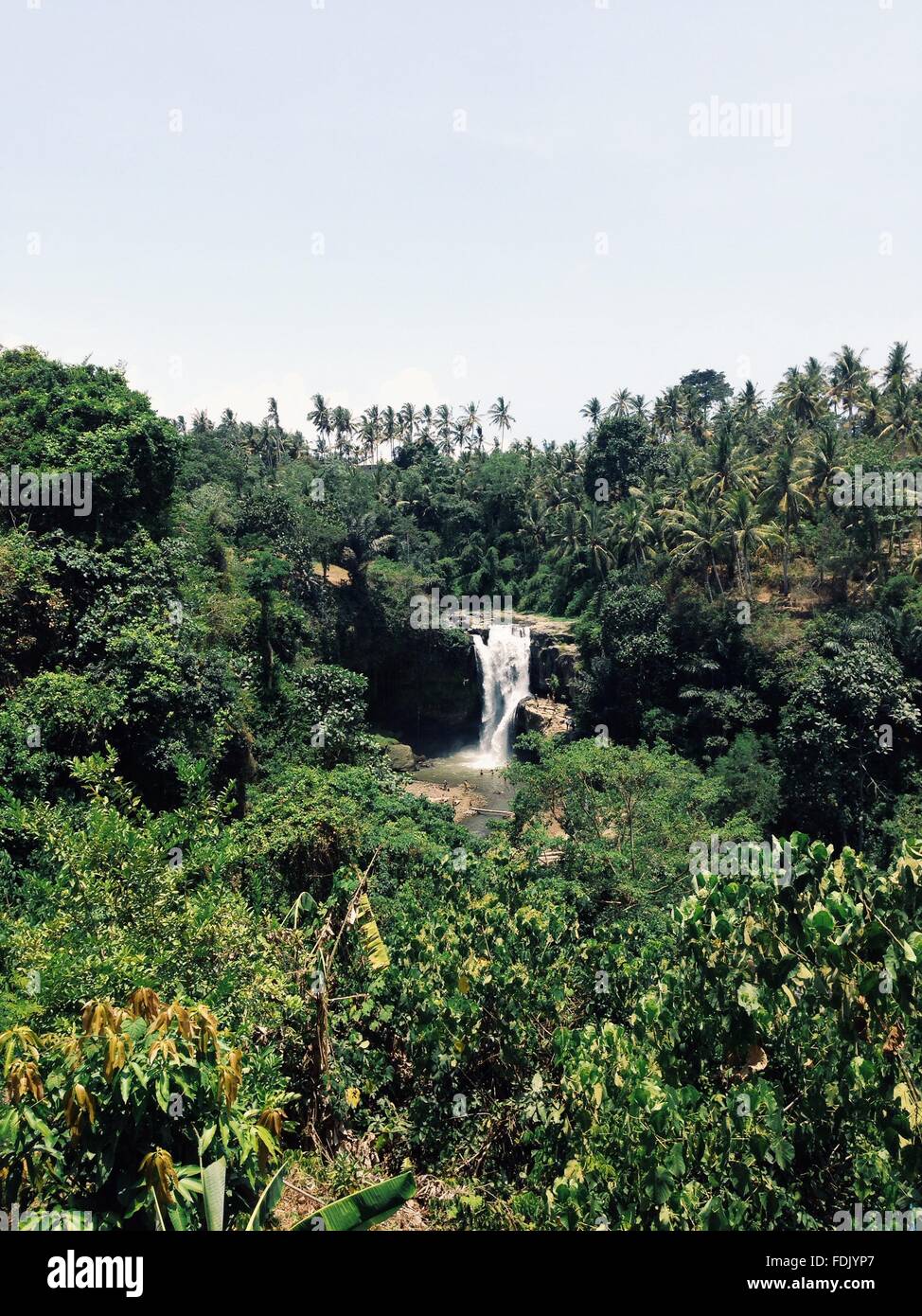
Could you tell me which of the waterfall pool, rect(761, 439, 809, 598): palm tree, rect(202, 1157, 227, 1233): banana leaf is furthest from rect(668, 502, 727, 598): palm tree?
rect(202, 1157, 227, 1233): banana leaf

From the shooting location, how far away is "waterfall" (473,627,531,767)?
1857 inches

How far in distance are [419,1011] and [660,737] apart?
27.8 meters

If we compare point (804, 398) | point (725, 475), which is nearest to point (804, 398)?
point (804, 398)

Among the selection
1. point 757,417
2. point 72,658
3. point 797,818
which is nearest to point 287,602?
point 72,658

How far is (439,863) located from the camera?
1611 centimetres

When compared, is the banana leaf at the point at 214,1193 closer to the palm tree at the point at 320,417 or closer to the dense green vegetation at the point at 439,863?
the dense green vegetation at the point at 439,863

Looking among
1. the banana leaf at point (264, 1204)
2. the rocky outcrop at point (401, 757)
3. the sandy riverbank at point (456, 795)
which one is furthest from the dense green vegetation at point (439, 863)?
the sandy riverbank at point (456, 795)

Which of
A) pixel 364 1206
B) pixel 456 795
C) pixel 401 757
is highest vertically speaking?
pixel 364 1206

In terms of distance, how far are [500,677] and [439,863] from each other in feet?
104

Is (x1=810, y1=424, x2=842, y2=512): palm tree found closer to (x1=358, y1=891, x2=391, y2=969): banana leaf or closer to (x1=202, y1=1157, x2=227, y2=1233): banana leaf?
(x1=358, y1=891, x2=391, y2=969): banana leaf

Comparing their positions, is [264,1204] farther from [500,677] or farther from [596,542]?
[596,542]

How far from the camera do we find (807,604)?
39.5 m

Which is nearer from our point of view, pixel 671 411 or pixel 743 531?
pixel 743 531

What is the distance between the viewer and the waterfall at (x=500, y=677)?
155ft
